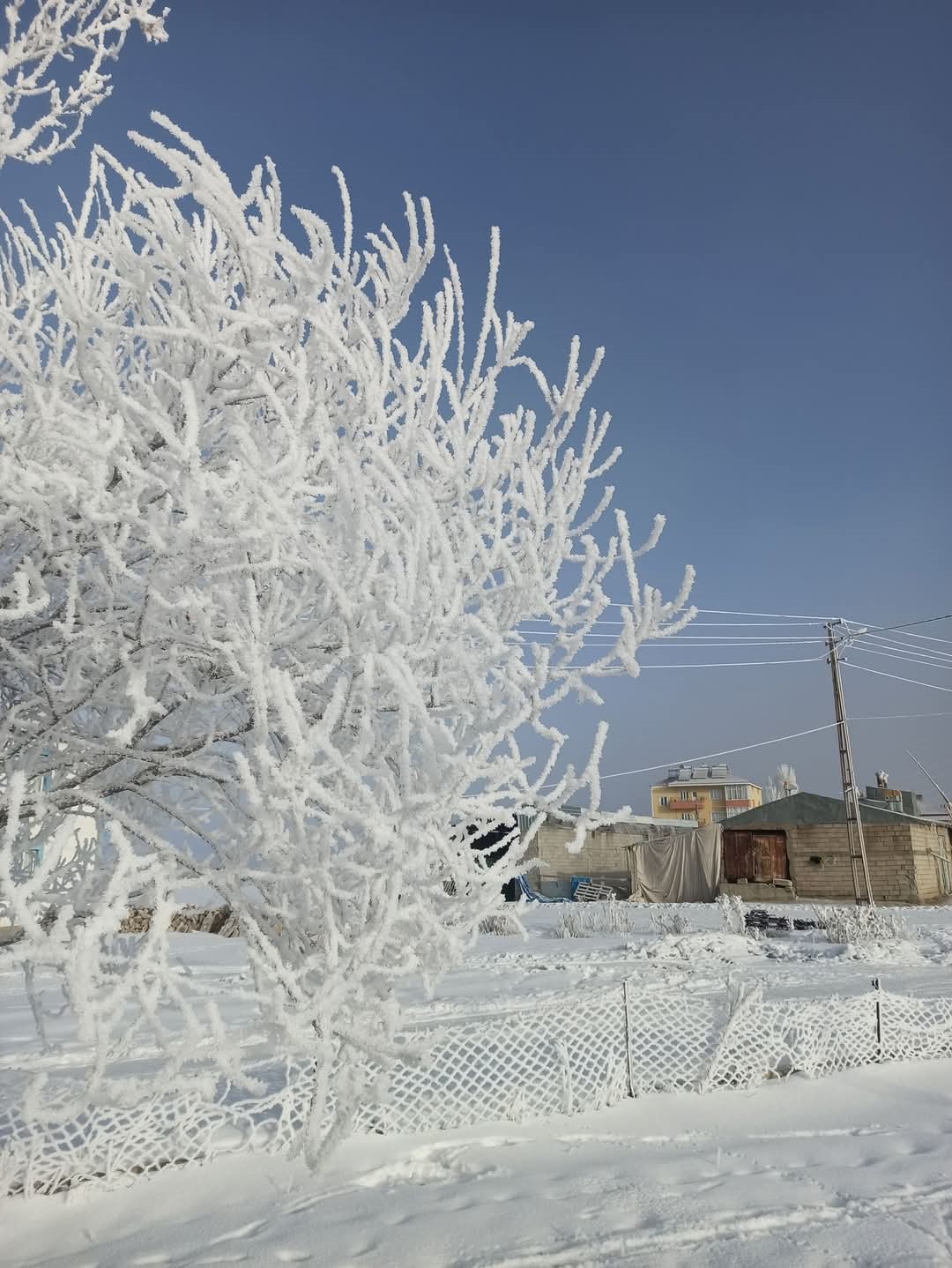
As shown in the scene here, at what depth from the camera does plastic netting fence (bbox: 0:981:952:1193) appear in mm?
5793

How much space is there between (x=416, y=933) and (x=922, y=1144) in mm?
5363

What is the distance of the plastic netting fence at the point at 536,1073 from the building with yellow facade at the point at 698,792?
228 ft

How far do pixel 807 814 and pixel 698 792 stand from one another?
51719mm

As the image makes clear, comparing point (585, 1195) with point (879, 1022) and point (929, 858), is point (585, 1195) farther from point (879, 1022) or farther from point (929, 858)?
point (929, 858)

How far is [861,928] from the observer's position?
672 inches

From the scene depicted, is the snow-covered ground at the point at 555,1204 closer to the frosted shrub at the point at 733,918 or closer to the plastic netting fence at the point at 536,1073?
the plastic netting fence at the point at 536,1073

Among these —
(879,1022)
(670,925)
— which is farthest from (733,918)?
(879,1022)

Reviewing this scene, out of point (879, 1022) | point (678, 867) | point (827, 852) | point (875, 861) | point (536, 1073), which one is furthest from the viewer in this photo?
point (678, 867)

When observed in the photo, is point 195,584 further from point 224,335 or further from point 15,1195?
point 15,1195

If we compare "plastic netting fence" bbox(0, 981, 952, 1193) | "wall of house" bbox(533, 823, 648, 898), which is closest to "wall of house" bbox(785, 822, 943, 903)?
"wall of house" bbox(533, 823, 648, 898)

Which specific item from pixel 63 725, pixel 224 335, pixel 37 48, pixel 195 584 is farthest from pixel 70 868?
pixel 37 48

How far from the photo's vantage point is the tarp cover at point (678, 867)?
28.5 meters

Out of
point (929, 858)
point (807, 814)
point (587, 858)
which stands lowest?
point (929, 858)

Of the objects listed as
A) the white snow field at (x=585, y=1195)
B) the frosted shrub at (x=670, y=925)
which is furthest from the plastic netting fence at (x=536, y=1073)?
the frosted shrub at (x=670, y=925)
